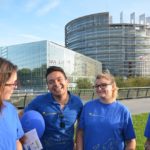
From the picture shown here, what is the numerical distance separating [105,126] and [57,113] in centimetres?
64

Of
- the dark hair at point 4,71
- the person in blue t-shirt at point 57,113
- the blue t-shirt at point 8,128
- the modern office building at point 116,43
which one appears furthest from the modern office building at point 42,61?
the dark hair at point 4,71

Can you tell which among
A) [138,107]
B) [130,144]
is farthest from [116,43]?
[130,144]

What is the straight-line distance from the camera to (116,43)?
468 feet

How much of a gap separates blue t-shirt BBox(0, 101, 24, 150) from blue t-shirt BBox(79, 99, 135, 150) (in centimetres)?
123

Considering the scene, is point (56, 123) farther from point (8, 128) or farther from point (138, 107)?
point (138, 107)

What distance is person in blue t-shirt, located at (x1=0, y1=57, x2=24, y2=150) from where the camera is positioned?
3.81 meters

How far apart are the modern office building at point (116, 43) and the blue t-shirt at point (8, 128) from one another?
133m

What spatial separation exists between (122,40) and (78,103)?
13957 centimetres

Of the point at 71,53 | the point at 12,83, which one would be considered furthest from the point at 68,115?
the point at 71,53

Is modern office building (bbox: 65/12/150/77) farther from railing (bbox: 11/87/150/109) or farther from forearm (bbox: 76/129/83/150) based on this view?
forearm (bbox: 76/129/83/150)

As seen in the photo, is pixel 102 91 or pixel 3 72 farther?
pixel 102 91

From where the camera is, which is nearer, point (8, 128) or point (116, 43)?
point (8, 128)

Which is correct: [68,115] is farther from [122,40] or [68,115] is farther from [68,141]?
[122,40]

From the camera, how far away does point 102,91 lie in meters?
5.15
